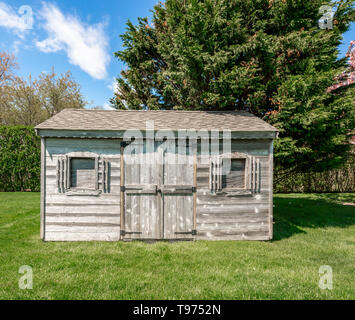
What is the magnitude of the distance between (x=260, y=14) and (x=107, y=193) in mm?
8591

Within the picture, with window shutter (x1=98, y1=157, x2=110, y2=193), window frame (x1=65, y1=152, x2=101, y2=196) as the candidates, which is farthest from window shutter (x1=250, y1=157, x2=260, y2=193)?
window frame (x1=65, y1=152, x2=101, y2=196)

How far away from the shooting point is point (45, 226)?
505cm

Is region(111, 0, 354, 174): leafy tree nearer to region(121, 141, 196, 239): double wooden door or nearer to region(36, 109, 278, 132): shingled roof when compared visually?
region(36, 109, 278, 132): shingled roof

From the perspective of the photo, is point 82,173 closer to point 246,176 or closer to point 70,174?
point 70,174

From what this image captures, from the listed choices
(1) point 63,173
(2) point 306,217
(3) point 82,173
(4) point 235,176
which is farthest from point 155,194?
(2) point 306,217

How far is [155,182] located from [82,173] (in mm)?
2087

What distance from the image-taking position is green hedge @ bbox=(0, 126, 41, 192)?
1179 cm

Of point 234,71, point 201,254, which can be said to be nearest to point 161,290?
point 201,254

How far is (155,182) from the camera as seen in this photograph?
5.16 metres

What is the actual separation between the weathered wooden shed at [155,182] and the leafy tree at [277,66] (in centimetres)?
201

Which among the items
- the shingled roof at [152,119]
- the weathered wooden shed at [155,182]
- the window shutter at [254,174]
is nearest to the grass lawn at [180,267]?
the weathered wooden shed at [155,182]

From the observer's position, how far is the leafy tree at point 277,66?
6020 millimetres

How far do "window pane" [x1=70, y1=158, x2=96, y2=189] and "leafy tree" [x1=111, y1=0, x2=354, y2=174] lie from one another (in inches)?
179

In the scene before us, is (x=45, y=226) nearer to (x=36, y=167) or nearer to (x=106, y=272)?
(x=106, y=272)
